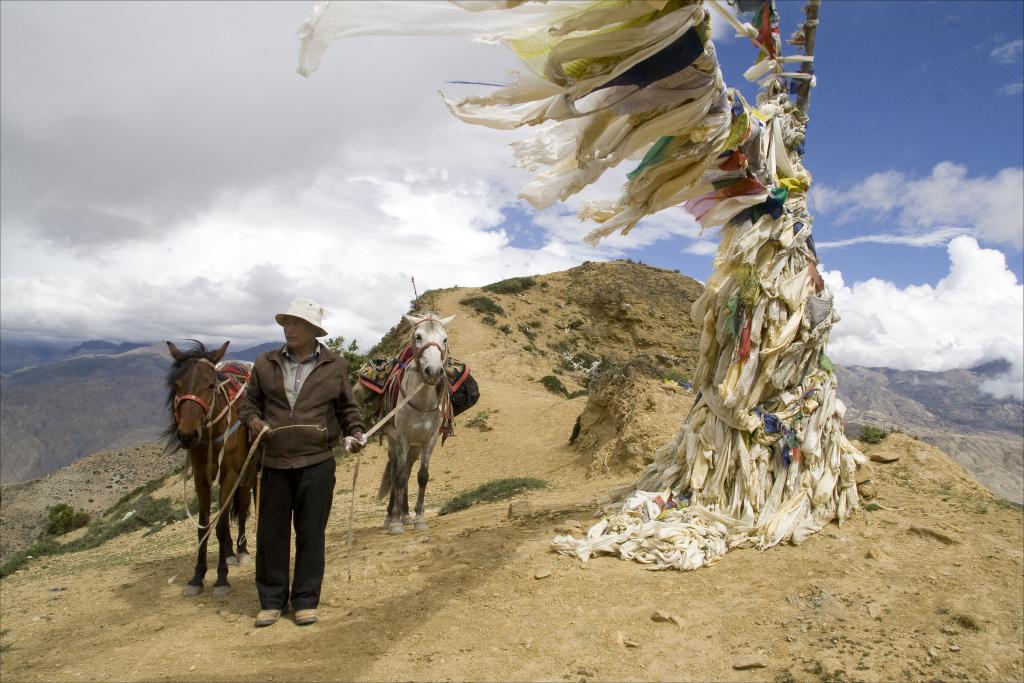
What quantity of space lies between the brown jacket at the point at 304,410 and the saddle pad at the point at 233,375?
0.75 metres

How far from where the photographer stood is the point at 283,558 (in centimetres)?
444

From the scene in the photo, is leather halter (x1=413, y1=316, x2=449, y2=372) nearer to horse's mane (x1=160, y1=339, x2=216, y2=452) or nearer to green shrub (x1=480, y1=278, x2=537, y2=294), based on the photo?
horse's mane (x1=160, y1=339, x2=216, y2=452)

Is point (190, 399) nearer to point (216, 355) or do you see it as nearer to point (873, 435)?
point (216, 355)

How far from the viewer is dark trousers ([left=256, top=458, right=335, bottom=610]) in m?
4.39

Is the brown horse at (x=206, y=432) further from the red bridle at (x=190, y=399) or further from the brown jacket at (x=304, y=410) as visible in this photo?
the brown jacket at (x=304, y=410)

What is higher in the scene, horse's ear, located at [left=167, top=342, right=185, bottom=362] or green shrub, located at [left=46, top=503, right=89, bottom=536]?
horse's ear, located at [left=167, top=342, right=185, bottom=362]

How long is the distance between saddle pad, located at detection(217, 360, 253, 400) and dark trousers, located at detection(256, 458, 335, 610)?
116 cm

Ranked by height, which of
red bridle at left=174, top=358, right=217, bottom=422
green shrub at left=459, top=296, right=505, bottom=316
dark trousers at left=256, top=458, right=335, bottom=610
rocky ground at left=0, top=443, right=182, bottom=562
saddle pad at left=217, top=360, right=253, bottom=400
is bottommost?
rocky ground at left=0, top=443, right=182, bottom=562

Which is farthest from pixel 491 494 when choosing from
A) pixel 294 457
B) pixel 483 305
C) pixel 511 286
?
pixel 511 286

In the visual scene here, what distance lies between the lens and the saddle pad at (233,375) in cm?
561

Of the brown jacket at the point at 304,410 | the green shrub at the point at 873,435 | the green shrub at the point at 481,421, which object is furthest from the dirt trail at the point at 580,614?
the green shrub at the point at 481,421

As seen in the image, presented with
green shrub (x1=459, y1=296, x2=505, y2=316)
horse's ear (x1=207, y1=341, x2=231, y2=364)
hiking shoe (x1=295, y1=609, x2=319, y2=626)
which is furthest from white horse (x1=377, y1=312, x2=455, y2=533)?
green shrub (x1=459, y1=296, x2=505, y2=316)

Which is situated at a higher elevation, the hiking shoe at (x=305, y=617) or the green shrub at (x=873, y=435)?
the green shrub at (x=873, y=435)

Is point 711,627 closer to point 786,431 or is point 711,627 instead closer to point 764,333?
point 786,431
